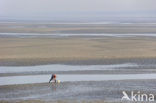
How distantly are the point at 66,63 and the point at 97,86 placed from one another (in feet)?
22.1

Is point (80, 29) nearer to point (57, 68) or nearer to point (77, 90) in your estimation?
point (57, 68)

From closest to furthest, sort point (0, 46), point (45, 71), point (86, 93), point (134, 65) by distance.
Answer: point (86, 93)
point (45, 71)
point (134, 65)
point (0, 46)

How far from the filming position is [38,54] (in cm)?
2764

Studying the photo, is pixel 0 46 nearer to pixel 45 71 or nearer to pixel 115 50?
pixel 115 50

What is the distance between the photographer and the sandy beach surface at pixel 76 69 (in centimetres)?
1680

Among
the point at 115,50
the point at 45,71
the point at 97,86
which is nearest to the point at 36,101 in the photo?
the point at 97,86

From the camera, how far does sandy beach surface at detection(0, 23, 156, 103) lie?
55.1 feet

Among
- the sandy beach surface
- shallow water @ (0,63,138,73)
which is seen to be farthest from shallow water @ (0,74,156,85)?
shallow water @ (0,63,138,73)

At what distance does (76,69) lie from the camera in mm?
22953

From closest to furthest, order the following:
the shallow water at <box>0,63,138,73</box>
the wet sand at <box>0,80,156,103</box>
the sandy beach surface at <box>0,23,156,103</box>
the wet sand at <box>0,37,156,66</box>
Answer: the wet sand at <box>0,80,156,103</box>
the sandy beach surface at <box>0,23,156,103</box>
the shallow water at <box>0,63,138,73</box>
the wet sand at <box>0,37,156,66</box>

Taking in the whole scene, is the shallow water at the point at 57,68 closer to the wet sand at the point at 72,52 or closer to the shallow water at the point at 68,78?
the wet sand at the point at 72,52

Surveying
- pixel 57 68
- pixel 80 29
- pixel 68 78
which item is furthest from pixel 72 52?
pixel 80 29

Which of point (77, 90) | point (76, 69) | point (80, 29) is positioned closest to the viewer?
point (77, 90)

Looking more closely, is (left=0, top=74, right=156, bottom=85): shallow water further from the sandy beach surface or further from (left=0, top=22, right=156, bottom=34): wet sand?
(left=0, top=22, right=156, bottom=34): wet sand
